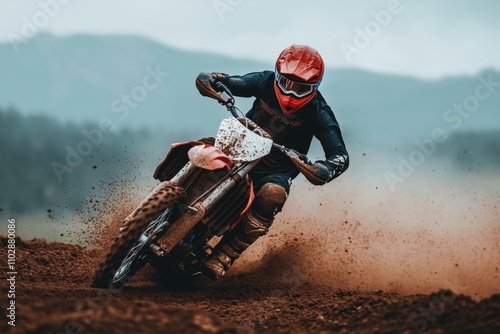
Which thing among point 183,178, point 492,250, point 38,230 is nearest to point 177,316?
point 183,178

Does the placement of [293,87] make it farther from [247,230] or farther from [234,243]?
[234,243]

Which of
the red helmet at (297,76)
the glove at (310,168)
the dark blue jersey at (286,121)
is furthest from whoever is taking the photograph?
the dark blue jersey at (286,121)

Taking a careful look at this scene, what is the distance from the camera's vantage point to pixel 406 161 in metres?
9.76

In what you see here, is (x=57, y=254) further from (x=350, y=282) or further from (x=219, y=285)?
(x=350, y=282)

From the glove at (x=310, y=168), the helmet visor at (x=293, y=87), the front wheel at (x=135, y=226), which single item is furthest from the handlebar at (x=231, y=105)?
the front wheel at (x=135, y=226)

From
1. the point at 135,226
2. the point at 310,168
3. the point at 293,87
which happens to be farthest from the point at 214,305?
the point at 293,87

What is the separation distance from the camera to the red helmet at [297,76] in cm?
725

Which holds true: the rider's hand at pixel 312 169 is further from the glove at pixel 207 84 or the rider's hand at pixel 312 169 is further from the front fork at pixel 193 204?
the glove at pixel 207 84

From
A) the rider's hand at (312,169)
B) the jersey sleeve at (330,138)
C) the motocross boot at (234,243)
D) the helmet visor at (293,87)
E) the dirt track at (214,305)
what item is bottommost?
the dirt track at (214,305)

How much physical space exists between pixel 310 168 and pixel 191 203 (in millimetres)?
1204

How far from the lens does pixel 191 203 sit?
6.61 metres

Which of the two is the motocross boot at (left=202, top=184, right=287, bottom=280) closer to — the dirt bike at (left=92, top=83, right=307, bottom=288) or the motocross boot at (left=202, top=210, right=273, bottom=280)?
the motocross boot at (left=202, top=210, right=273, bottom=280)

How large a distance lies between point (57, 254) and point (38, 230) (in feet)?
12.9

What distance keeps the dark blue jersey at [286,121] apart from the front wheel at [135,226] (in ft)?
5.28
